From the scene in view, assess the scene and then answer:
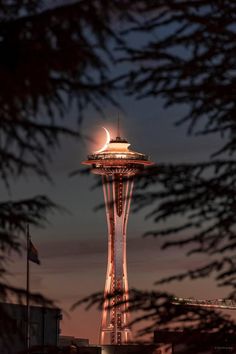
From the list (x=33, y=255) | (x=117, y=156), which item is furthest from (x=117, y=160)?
(x=33, y=255)

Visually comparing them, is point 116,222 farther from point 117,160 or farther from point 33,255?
point 33,255

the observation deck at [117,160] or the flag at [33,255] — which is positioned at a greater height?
the observation deck at [117,160]

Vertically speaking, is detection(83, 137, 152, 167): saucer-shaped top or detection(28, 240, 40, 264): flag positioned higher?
detection(83, 137, 152, 167): saucer-shaped top

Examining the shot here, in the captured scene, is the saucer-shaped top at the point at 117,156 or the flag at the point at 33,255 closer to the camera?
the flag at the point at 33,255

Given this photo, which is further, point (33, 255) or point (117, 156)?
point (117, 156)

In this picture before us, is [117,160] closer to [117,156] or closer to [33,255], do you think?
[117,156]

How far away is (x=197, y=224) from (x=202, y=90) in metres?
1.79

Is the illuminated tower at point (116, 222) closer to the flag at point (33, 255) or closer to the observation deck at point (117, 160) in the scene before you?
the observation deck at point (117, 160)

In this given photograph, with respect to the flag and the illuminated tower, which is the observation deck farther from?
the flag

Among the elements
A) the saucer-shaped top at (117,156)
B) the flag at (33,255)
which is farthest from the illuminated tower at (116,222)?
the flag at (33,255)

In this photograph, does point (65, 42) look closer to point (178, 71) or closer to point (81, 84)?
point (81, 84)

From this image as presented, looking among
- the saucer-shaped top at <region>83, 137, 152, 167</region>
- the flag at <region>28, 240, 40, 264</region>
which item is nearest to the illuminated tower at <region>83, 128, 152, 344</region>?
the saucer-shaped top at <region>83, 137, 152, 167</region>

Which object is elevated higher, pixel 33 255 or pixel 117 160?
pixel 117 160

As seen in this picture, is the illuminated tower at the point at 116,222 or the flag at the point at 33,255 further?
the illuminated tower at the point at 116,222
